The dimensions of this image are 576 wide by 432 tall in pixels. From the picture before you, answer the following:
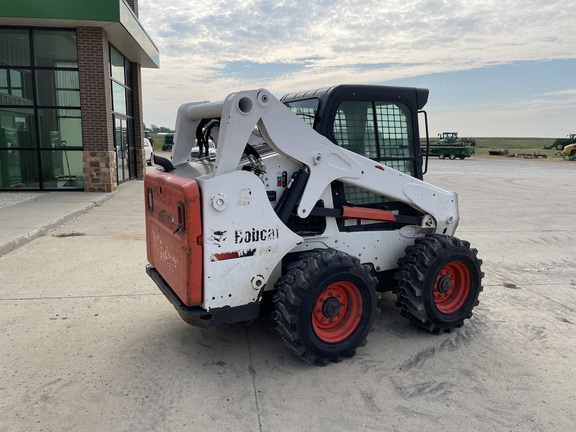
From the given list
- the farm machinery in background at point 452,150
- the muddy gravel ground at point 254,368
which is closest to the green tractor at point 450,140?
the farm machinery in background at point 452,150

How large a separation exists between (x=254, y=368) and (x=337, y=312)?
0.79 meters

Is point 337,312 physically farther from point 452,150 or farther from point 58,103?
point 452,150

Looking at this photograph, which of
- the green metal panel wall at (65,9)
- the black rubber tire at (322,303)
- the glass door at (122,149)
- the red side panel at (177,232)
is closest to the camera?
the red side panel at (177,232)

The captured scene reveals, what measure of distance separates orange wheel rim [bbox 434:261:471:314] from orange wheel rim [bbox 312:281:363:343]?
35.1 inches

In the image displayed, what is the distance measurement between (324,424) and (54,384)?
200 centimetres

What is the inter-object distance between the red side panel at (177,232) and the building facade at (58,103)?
9.89m

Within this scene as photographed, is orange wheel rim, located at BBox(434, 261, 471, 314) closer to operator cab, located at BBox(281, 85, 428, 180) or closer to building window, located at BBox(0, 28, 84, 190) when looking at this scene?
operator cab, located at BBox(281, 85, 428, 180)

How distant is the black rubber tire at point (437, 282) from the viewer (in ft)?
13.5

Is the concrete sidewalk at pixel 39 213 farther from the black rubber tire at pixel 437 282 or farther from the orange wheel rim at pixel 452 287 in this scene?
the orange wheel rim at pixel 452 287

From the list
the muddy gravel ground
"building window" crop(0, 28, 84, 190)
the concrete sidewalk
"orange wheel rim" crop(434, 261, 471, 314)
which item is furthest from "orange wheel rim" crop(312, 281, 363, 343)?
"building window" crop(0, 28, 84, 190)

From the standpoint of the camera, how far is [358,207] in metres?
4.09

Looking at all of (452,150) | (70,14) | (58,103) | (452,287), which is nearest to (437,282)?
(452,287)

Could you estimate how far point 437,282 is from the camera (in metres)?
4.27

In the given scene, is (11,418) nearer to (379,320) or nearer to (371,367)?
(371,367)
